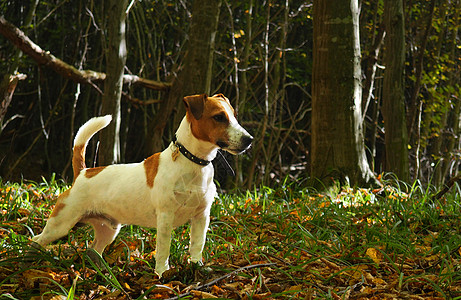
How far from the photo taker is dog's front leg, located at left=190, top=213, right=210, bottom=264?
283cm

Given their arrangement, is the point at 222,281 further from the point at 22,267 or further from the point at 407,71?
the point at 407,71

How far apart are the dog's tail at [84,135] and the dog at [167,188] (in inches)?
7.1

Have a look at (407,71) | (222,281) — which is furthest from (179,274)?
(407,71)

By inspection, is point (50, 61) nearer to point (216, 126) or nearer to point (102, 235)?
point (102, 235)

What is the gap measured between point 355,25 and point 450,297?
3.83 metres

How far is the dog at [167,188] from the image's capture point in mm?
2764

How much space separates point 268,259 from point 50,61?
517 cm

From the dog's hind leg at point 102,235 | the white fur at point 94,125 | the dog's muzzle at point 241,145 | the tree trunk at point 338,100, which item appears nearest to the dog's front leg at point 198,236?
the dog's muzzle at point 241,145

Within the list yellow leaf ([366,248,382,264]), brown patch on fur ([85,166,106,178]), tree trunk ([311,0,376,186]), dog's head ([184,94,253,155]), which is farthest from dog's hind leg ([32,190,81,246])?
tree trunk ([311,0,376,186])

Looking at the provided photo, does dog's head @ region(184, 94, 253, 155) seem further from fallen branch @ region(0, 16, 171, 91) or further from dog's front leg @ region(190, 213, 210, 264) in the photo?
fallen branch @ region(0, 16, 171, 91)

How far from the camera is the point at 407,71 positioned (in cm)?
1177

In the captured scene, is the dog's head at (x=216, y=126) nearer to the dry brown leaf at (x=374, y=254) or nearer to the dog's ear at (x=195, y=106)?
the dog's ear at (x=195, y=106)

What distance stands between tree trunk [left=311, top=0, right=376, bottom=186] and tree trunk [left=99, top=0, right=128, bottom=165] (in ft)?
7.76

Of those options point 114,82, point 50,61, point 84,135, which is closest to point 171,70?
point 50,61
